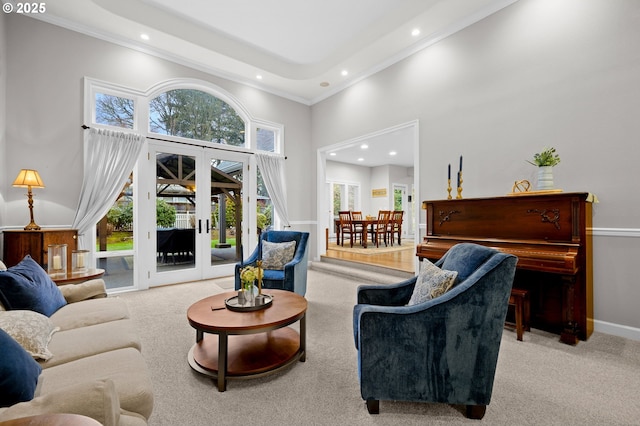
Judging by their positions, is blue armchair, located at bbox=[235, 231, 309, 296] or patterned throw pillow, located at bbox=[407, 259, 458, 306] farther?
blue armchair, located at bbox=[235, 231, 309, 296]

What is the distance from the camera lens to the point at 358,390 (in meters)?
1.95

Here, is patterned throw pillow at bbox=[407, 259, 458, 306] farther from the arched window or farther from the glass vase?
the arched window

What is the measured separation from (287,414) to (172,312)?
2369 millimetres

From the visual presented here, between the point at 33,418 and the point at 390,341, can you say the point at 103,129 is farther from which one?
the point at 390,341

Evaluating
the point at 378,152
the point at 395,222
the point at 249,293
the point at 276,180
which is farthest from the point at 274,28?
the point at 395,222

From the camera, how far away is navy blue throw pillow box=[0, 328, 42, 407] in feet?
3.41

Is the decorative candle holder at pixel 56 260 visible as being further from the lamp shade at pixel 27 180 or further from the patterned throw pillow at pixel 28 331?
the patterned throw pillow at pixel 28 331

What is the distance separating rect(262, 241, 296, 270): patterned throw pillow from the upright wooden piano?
1.76m

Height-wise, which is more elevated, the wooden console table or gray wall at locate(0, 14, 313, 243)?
gray wall at locate(0, 14, 313, 243)

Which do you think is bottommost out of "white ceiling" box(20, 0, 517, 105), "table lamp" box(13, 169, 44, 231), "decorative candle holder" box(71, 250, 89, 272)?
Result: "decorative candle holder" box(71, 250, 89, 272)

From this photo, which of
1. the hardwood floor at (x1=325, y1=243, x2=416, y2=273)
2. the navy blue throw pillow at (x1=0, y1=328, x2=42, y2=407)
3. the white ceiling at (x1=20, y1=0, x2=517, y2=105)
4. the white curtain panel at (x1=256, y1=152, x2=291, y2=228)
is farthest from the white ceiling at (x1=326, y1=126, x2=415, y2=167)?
the navy blue throw pillow at (x1=0, y1=328, x2=42, y2=407)

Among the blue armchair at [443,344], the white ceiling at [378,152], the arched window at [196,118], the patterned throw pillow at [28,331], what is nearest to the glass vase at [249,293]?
the blue armchair at [443,344]

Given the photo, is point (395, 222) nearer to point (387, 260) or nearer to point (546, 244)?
point (387, 260)

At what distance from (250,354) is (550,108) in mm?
3971
